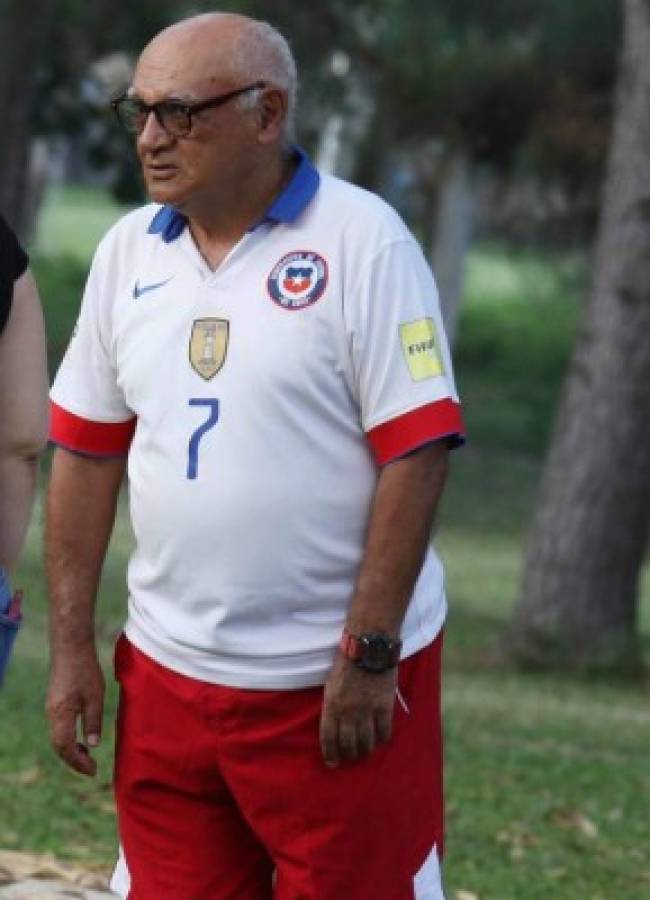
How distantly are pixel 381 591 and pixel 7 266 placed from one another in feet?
2.52

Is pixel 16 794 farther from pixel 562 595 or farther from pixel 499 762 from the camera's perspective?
pixel 562 595

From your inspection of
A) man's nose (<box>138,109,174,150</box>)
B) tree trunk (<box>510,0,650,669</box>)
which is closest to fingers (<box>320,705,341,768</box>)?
man's nose (<box>138,109,174,150</box>)

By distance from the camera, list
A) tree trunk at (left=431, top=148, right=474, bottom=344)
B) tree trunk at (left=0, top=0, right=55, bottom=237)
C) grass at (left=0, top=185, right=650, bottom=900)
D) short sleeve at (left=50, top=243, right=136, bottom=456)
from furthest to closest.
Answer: tree trunk at (left=431, top=148, right=474, bottom=344) → tree trunk at (left=0, top=0, right=55, bottom=237) → grass at (left=0, top=185, right=650, bottom=900) → short sleeve at (left=50, top=243, right=136, bottom=456)

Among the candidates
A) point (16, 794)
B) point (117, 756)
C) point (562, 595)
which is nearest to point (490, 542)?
point (562, 595)

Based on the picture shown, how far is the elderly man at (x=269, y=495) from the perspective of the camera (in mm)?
4023

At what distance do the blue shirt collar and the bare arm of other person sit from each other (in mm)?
233

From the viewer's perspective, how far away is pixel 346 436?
160 inches

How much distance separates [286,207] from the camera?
13.5ft

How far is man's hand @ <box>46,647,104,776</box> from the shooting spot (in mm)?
4301

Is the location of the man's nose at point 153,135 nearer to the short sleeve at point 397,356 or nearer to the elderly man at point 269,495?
the elderly man at point 269,495

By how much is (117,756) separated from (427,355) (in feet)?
2.76

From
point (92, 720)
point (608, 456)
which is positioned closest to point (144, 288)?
point (92, 720)

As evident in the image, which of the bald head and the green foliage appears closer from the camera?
the bald head

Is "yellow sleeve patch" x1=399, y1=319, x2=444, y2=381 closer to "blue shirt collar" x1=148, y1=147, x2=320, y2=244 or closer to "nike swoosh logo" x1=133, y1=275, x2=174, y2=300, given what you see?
"blue shirt collar" x1=148, y1=147, x2=320, y2=244
